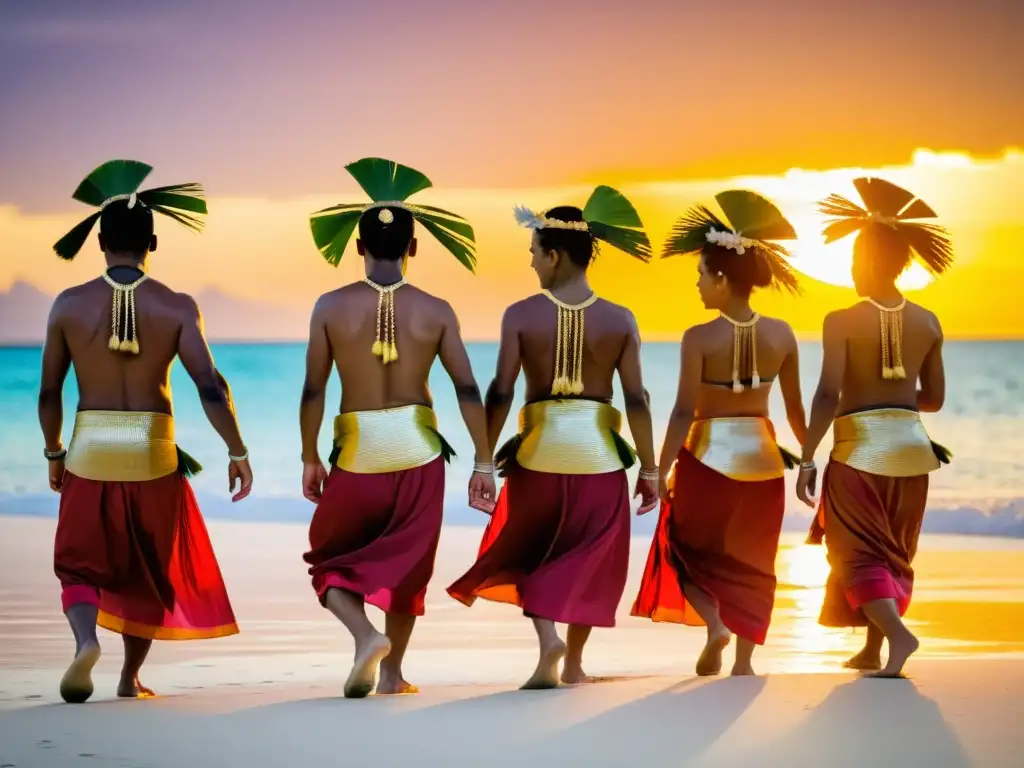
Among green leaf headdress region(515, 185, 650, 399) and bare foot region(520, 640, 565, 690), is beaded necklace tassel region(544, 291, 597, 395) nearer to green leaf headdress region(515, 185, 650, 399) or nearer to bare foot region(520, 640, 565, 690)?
green leaf headdress region(515, 185, 650, 399)

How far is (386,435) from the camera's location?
6.03 m

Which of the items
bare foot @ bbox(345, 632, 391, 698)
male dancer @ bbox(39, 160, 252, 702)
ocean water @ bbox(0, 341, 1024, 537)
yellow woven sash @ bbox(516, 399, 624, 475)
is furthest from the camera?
ocean water @ bbox(0, 341, 1024, 537)

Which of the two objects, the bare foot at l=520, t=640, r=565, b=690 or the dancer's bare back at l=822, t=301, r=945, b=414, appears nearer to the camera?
the bare foot at l=520, t=640, r=565, b=690

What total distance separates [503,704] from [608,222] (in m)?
1.76

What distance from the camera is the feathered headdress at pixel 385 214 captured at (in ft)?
20.3

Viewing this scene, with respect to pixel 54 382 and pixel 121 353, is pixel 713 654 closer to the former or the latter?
pixel 121 353

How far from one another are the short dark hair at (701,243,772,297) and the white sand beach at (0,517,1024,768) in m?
1.43

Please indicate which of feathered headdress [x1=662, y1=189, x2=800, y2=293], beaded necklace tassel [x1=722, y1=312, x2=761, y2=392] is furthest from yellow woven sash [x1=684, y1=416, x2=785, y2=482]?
feathered headdress [x1=662, y1=189, x2=800, y2=293]

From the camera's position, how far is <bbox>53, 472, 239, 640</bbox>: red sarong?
6.02 m

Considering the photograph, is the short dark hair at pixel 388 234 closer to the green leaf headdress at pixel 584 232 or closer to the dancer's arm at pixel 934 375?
the green leaf headdress at pixel 584 232

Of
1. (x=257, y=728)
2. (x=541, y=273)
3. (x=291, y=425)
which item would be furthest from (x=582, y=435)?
(x=291, y=425)

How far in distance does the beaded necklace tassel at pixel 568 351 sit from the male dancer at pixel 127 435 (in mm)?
1078

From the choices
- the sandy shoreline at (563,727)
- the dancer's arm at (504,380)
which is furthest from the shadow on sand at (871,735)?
the dancer's arm at (504,380)

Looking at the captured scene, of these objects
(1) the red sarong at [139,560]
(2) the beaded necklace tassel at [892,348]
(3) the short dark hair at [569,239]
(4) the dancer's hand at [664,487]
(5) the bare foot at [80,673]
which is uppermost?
(3) the short dark hair at [569,239]
